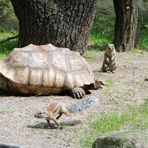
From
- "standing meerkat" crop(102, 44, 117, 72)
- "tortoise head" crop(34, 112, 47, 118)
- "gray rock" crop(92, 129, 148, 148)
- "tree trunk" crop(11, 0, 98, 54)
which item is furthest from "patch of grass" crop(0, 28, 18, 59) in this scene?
"gray rock" crop(92, 129, 148, 148)

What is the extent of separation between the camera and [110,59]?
29.9 feet

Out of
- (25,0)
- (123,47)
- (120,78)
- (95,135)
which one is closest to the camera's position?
(95,135)

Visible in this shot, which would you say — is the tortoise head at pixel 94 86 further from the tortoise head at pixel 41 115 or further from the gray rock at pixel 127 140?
the gray rock at pixel 127 140

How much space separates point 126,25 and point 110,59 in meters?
2.59

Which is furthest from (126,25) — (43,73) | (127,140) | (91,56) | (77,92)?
(127,140)

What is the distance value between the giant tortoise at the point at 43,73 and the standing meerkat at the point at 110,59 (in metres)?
1.27

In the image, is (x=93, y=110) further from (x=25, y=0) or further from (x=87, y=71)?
(x=25, y=0)

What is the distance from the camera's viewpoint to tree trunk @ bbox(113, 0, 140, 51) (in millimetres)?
11375

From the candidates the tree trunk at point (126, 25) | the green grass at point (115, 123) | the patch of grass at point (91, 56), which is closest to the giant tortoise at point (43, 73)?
the green grass at point (115, 123)

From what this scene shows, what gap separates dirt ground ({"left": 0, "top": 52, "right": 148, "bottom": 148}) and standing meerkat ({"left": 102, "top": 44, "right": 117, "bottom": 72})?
0.11 m

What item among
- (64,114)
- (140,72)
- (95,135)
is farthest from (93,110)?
(140,72)

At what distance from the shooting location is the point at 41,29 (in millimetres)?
10180

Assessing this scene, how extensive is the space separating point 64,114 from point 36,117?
32cm

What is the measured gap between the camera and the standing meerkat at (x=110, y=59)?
9.02m
